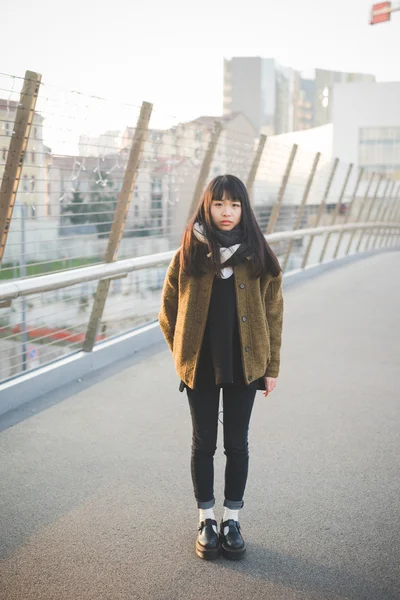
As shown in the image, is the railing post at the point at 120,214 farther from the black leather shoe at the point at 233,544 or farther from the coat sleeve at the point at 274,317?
the black leather shoe at the point at 233,544

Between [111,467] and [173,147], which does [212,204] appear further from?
[173,147]

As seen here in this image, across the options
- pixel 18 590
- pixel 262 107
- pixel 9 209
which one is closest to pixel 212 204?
pixel 18 590

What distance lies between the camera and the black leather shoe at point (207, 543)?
3.22m

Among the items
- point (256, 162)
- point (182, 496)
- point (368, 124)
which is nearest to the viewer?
point (182, 496)

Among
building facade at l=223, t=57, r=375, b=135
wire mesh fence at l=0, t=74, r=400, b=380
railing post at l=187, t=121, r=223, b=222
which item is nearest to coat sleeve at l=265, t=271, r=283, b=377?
wire mesh fence at l=0, t=74, r=400, b=380

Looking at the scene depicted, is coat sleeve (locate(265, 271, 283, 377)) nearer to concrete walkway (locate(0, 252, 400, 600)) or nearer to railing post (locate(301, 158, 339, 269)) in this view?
concrete walkway (locate(0, 252, 400, 600))

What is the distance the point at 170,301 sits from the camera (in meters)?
3.47

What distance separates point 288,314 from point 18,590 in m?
7.27

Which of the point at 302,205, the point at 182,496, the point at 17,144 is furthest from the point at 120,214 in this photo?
the point at 302,205

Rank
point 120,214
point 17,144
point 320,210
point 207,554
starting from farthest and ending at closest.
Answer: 1. point 320,210
2. point 120,214
3. point 17,144
4. point 207,554

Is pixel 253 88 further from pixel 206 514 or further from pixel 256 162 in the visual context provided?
pixel 206 514

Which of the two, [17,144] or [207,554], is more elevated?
[17,144]

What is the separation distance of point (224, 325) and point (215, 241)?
13.7 inches

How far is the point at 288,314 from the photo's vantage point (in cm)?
992
